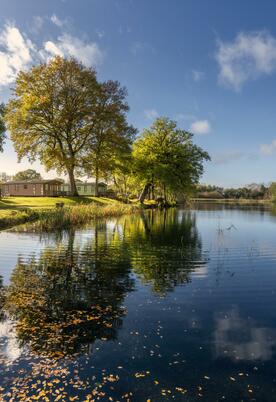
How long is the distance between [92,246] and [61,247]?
1962 mm

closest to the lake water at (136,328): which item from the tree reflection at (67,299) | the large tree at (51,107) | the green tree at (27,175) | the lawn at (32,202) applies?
the tree reflection at (67,299)

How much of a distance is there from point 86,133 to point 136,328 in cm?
5492

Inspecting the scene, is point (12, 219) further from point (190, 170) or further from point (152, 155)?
point (190, 170)

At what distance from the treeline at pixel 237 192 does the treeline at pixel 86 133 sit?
85.4m

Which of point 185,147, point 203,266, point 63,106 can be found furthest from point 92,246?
point 185,147

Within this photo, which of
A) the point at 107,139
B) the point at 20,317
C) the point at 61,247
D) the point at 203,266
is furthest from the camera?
the point at 107,139

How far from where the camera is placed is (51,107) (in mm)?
57094

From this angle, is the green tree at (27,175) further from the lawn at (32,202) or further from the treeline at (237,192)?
the lawn at (32,202)

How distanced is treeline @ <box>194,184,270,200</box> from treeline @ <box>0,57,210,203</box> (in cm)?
8544

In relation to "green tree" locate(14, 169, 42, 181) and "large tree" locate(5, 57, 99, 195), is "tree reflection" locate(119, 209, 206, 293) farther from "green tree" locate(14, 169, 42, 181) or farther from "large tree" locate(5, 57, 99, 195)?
"green tree" locate(14, 169, 42, 181)

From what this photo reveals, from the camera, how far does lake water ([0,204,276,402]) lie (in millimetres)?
6469

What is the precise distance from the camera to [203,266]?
16.7m

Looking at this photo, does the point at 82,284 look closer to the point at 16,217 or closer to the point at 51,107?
the point at 16,217

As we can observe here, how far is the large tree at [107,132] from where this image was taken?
201 feet
